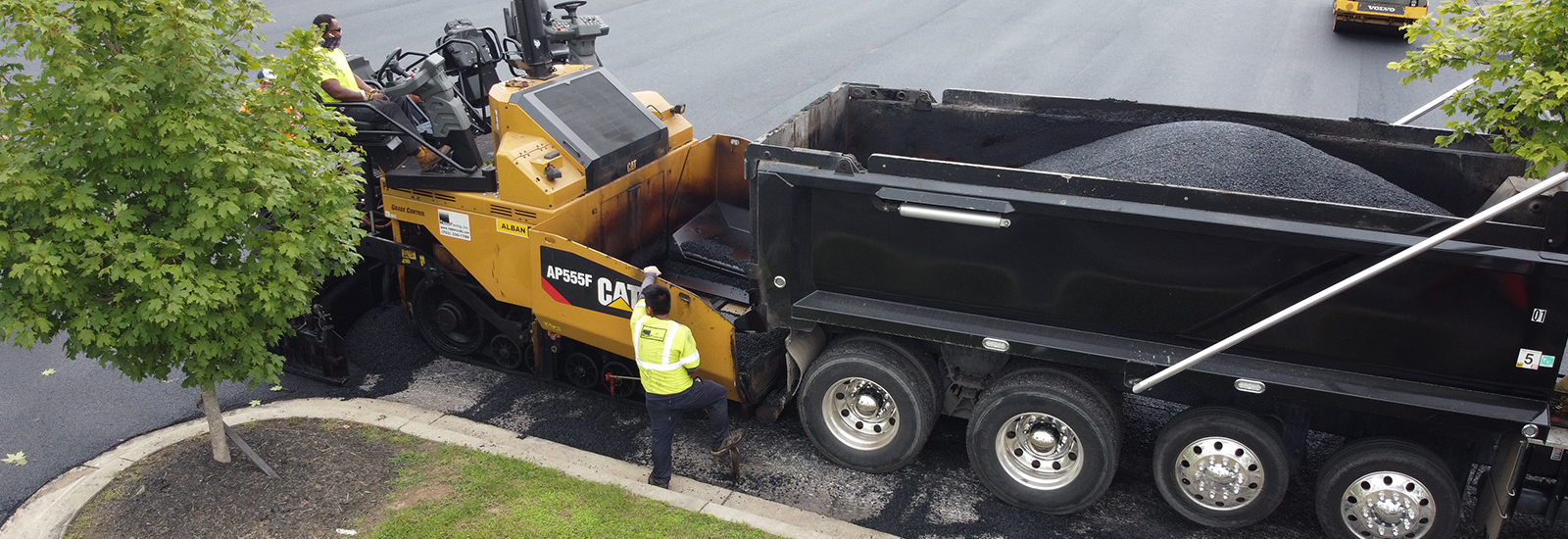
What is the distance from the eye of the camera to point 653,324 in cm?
596

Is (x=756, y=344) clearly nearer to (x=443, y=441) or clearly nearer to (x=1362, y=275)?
(x=443, y=441)

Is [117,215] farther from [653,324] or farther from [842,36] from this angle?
[842,36]

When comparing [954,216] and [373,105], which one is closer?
[954,216]

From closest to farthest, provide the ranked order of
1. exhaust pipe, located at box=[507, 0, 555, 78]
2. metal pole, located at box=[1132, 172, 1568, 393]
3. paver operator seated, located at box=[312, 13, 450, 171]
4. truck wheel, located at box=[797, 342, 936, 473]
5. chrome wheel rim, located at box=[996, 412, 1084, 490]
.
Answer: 1. metal pole, located at box=[1132, 172, 1568, 393]
2. chrome wheel rim, located at box=[996, 412, 1084, 490]
3. truck wheel, located at box=[797, 342, 936, 473]
4. paver operator seated, located at box=[312, 13, 450, 171]
5. exhaust pipe, located at box=[507, 0, 555, 78]

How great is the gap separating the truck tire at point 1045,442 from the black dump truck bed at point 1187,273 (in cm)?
24

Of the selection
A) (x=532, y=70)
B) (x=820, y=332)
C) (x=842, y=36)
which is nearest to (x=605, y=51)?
(x=842, y=36)

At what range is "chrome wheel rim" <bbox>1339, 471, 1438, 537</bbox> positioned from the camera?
5477 mm

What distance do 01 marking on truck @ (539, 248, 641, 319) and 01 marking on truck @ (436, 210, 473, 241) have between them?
66 centimetres

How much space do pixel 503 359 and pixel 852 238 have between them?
3.09m

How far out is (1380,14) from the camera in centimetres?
1912

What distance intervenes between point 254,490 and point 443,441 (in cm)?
107

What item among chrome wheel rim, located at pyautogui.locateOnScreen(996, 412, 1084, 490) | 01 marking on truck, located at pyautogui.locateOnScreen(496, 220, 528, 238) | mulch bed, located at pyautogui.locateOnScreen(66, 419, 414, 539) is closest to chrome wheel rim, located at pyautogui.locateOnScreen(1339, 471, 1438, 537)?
chrome wheel rim, located at pyautogui.locateOnScreen(996, 412, 1084, 490)

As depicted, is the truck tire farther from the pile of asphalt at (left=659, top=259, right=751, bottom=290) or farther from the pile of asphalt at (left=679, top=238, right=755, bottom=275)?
the pile of asphalt at (left=679, top=238, right=755, bottom=275)

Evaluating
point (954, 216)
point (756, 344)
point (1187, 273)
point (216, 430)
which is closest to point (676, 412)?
point (756, 344)
